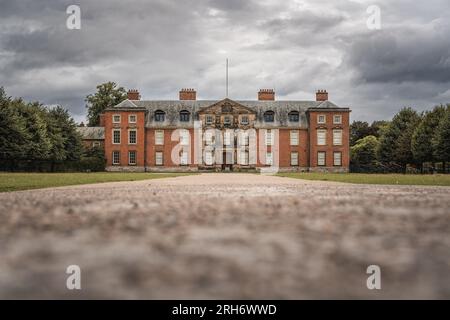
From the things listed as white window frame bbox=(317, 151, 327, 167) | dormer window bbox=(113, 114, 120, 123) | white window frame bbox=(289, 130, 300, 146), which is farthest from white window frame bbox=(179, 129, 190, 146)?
white window frame bbox=(317, 151, 327, 167)

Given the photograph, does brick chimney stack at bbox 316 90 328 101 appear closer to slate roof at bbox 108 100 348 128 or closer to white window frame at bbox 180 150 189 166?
slate roof at bbox 108 100 348 128

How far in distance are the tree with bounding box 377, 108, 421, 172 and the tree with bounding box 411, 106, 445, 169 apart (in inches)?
133

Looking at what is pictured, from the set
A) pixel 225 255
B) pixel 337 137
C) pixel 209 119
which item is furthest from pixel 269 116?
pixel 225 255

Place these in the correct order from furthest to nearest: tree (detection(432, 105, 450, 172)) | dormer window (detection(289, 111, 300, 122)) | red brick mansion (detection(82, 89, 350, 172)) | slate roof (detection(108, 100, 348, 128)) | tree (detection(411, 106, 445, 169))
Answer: dormer window (detection(289, 111, 300, 122)) → slate roof (detection(108, 100, 348, 128)) → red brick mansion (detection(82, 89, 350, 172)) → tree (detection(411, 106, 445, 169)) → tree (detection(432, 105, 450, 172))

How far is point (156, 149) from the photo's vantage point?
2389 inches

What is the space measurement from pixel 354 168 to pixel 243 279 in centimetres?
6118

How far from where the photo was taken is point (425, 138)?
51.3 metres

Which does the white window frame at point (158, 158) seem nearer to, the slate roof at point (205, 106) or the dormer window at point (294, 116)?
the slate roof at point (205, 106)

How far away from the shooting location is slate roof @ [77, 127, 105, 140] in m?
65.5

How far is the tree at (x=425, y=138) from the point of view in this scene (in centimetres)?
5097

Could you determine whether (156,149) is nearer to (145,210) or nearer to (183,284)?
(145,210)

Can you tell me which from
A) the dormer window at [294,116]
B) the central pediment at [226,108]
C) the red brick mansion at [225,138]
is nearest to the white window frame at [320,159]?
the red brick mansion at [225,138]

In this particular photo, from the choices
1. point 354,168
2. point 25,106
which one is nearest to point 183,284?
point 25,106
